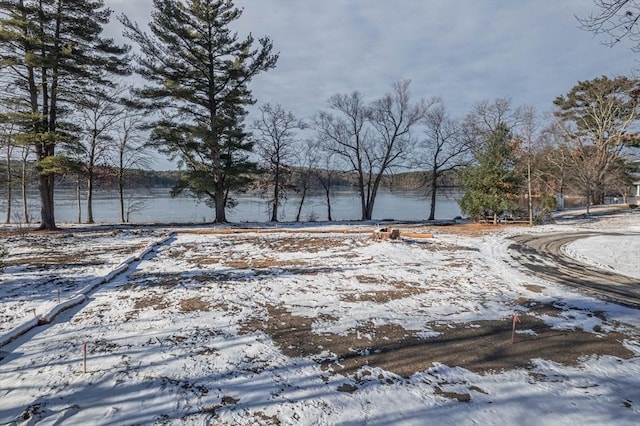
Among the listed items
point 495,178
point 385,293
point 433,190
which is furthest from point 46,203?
point 433,190

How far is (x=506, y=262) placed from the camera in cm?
978

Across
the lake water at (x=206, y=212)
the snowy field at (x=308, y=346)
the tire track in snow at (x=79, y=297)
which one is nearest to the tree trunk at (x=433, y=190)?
the lake water at (x=206, y=212)

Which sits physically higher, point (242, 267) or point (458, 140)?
point (458, 140)

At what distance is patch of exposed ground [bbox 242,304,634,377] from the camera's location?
415 cm

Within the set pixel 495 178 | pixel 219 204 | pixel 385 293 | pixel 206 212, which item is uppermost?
pixel 495 178

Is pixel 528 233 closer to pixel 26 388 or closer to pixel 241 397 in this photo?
pixel 241 397

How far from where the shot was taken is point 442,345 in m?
4.61

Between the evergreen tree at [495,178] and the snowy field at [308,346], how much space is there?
986cm

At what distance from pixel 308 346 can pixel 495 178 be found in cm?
1759

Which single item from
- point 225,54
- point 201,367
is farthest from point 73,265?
point 225,54

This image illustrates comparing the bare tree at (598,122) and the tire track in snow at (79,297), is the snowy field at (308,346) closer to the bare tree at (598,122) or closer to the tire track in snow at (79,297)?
the tire track in snow at (79,297)

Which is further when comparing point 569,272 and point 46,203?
point 46,203

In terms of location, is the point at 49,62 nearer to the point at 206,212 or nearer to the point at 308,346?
the point at 308,346

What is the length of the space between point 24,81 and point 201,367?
1837cm
